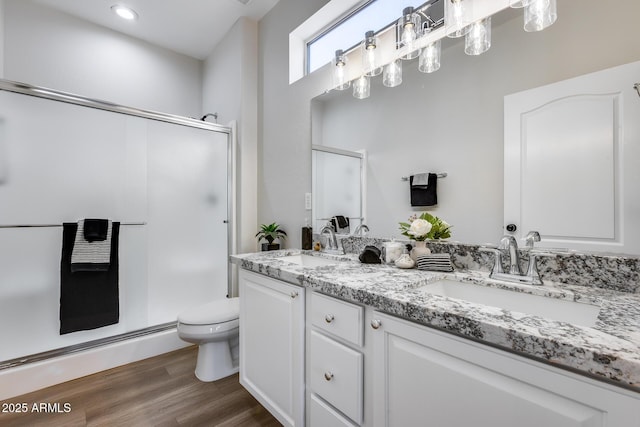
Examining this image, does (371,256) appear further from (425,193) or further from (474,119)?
(474,119)

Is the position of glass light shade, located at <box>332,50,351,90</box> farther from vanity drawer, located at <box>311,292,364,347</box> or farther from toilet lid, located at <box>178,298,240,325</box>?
toilet lid, located at <box>178,298,240,325</box>

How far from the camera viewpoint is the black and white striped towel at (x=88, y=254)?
1.89 metres

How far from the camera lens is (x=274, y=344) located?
133cm

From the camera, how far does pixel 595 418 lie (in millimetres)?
530

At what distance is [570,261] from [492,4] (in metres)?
1.06

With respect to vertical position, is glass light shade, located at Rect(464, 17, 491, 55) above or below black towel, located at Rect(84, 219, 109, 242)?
above

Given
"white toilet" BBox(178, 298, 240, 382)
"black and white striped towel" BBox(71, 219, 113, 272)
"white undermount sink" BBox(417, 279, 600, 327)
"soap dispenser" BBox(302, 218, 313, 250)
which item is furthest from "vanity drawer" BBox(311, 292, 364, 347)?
"black and white striped towel" BBox(71, 219, 113, 272)

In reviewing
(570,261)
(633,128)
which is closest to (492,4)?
(633,128)

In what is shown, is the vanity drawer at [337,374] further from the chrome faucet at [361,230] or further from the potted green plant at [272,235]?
the potted green plant at [272,235]

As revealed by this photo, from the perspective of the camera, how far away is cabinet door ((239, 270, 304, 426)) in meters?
1.20

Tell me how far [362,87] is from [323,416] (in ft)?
5.30

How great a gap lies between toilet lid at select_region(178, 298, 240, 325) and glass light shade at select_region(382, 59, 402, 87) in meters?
1.71

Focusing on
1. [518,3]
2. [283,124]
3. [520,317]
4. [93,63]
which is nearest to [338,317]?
[520,317]

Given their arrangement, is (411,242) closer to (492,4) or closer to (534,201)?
(534,201)
